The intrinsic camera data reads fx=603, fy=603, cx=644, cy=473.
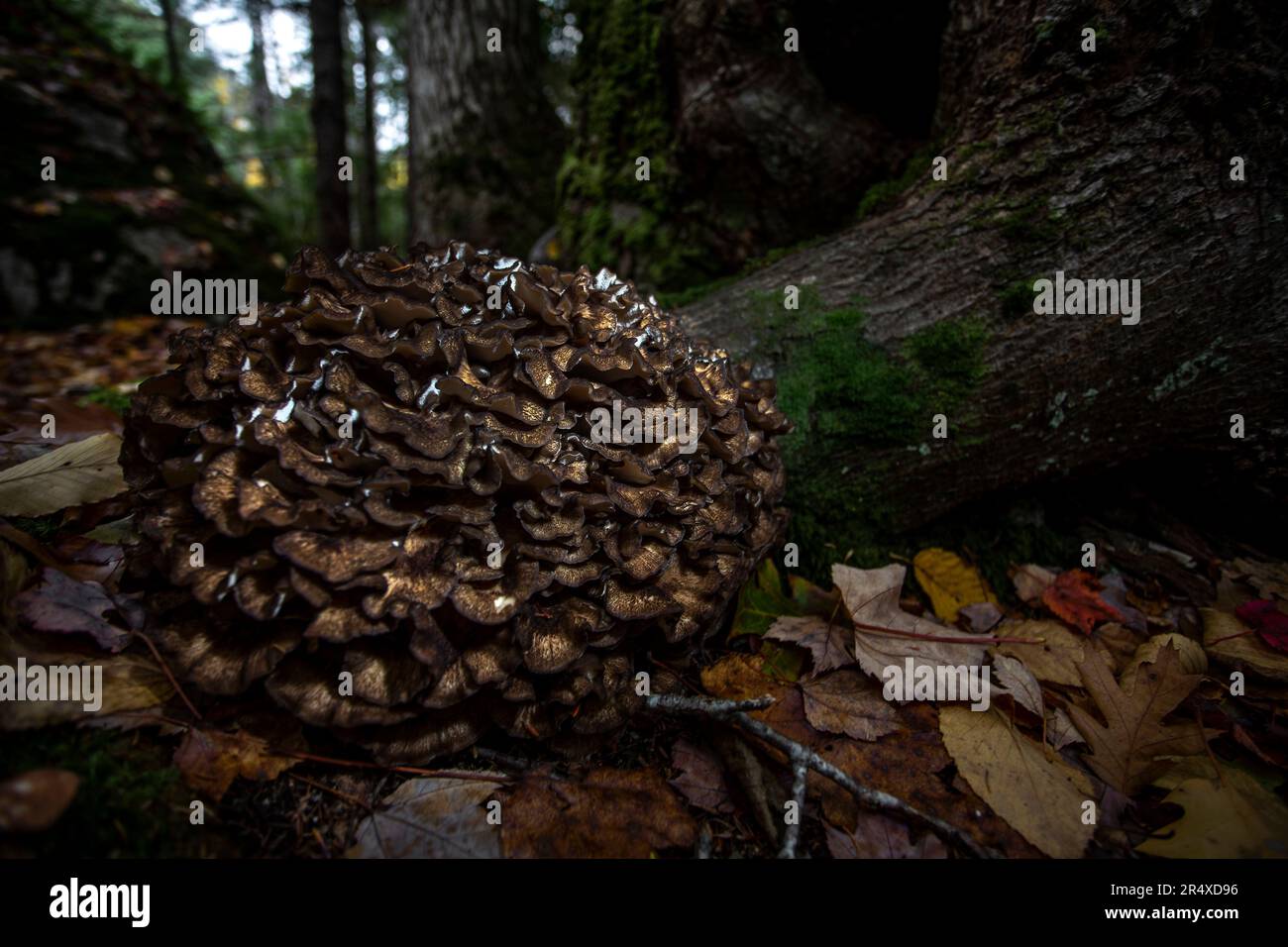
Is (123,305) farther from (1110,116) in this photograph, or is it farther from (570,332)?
(1110,116)

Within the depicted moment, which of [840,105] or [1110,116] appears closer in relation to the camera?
[1110,116]

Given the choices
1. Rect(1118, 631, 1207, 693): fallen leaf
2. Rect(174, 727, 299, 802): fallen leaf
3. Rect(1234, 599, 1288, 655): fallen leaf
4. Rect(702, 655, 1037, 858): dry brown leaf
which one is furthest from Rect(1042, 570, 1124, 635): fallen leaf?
Rect(174, 727, 299, 802): fallen leaf

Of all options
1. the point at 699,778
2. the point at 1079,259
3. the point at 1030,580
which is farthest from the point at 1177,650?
the point at 699,778

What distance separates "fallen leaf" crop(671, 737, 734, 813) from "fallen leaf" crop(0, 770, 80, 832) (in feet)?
5.98

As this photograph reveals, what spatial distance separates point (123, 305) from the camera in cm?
743

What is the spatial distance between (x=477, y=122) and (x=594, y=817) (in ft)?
30.3

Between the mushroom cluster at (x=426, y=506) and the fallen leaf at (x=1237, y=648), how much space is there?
247cm

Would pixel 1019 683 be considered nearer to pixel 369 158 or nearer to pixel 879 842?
pixel 879 842

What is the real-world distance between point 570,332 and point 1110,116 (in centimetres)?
316

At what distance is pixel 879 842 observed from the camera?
2.15 metres

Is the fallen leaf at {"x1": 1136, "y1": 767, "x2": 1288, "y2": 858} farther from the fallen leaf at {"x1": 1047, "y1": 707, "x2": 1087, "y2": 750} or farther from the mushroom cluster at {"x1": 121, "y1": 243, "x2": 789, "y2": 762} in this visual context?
the mushroom cluster at {"x1": 121, "y1": 243, "x2": 789, "y2": 762}

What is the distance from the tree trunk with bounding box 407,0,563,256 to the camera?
8461 mm

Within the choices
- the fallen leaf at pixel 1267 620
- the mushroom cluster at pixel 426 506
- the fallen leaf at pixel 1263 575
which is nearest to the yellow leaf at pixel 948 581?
the fallen leaf at pixel 1267 620
